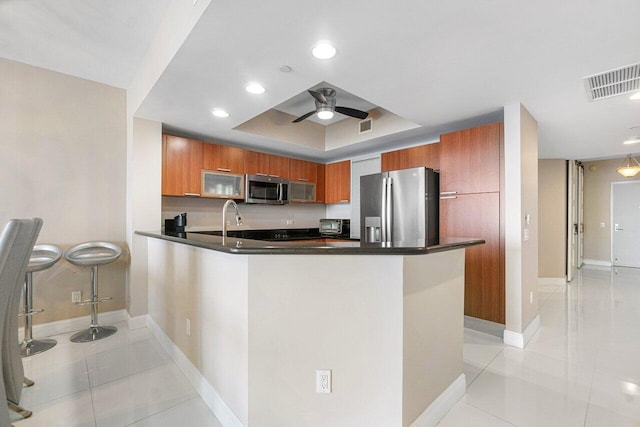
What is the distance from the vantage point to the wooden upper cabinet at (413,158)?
12.5ft

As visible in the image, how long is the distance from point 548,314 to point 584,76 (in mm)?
3047

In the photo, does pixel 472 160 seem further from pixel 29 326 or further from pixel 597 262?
pixel 597 262

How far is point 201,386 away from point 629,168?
7.62m

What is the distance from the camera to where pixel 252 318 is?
5.20 feet

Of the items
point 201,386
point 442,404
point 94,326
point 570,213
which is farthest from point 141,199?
point 570,213

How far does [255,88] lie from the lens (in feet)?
8.30

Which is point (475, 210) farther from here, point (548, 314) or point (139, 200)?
point (139, 200)

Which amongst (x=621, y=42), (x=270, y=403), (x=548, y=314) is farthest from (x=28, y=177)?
(x=548, y=314)

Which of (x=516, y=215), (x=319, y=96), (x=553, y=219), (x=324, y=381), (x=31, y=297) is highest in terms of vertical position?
(x=319, y=96)

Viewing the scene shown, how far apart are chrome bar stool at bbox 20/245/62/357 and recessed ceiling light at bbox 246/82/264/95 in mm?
2440

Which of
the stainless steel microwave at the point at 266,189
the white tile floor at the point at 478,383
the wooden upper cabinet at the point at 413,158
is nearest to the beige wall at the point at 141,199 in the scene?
the white tile floor at the point at 478,383

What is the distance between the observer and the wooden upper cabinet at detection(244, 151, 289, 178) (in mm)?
4387

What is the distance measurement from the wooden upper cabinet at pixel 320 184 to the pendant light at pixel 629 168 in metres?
5.60

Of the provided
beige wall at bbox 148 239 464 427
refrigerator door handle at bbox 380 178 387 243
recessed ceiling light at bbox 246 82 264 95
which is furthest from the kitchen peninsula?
refrigerator door handle at bbox 380 178 387 243
